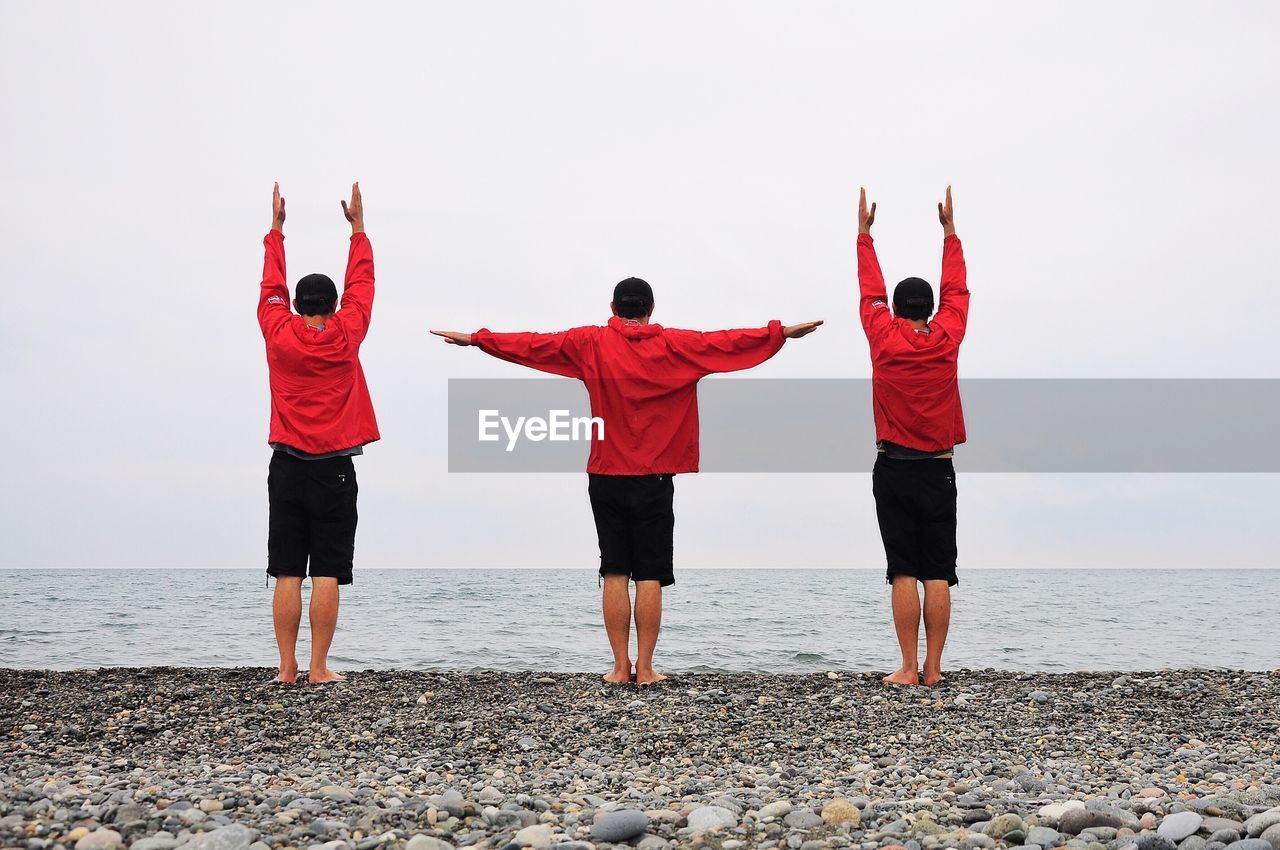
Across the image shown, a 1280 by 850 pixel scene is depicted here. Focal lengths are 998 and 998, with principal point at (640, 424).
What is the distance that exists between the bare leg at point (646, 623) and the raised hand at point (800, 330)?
1.72 meters

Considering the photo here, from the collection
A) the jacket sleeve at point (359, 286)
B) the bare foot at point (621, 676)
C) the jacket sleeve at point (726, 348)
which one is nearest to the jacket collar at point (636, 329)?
the jacket sleeve at point (726, 348)

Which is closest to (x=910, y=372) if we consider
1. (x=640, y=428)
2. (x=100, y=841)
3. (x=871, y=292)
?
(x=871, y=292)

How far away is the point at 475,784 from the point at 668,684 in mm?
2343

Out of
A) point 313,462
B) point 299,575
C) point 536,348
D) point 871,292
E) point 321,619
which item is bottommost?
point 321,619

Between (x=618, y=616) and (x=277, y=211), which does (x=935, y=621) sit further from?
(x=277, y=211)

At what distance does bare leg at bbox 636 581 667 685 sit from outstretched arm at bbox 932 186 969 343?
8.02 feet

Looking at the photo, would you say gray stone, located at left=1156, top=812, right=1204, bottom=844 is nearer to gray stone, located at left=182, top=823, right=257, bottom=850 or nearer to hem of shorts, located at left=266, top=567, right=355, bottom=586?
gray stone, located at left=182, top=823, right=257, bottom=850

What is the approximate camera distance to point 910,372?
6.12 meters

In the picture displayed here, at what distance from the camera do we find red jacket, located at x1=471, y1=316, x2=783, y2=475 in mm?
6121

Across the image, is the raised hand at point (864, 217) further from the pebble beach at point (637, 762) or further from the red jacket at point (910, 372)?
the pebble beach at point (637, 762)

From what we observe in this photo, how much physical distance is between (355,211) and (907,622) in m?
4.38

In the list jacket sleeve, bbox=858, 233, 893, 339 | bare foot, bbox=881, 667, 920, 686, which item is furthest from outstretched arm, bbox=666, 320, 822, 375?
bare foot, bbox=881, 667, 920, 686

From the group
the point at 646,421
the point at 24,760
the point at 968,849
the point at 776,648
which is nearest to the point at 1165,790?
the point at 968,849

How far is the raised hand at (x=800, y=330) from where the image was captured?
20.0ft
